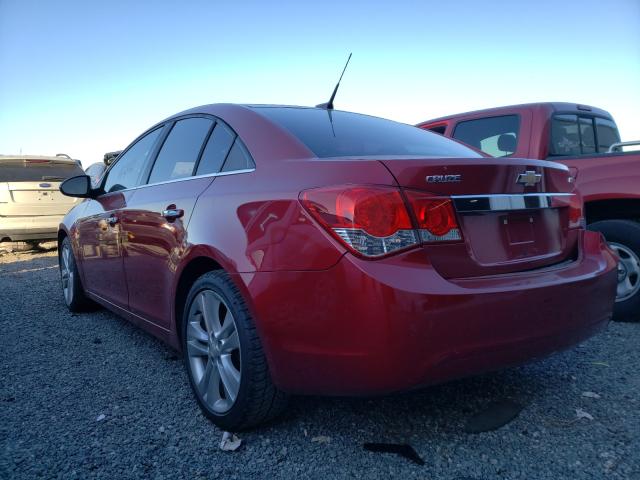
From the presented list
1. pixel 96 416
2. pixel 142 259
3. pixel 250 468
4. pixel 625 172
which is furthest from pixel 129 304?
pixel 625 172

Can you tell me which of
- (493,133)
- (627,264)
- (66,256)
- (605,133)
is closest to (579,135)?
(605,133)

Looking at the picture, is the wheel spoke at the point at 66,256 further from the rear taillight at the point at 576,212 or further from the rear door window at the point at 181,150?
the rear taillight at the point at 576,212

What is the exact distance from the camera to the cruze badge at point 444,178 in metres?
1.92

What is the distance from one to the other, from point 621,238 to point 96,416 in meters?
3.81

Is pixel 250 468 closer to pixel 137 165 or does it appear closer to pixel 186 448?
pixel 186 448

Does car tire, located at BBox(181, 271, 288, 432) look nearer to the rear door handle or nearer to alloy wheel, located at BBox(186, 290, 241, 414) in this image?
alloy wheel, located at BBox(186, 290, 241, 414)

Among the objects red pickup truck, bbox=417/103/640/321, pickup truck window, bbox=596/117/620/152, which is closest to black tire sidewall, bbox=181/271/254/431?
red pickup truck, bbox=417/103/640/321

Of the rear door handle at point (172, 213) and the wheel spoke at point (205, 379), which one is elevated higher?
the rear door handle at point (172, 213)

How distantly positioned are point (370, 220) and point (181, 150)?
172cm

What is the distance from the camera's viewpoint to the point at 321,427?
2.39 metres

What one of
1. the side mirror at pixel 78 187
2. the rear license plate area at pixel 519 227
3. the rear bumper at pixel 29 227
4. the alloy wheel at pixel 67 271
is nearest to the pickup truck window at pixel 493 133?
the rear license plate area at pixel 519 227

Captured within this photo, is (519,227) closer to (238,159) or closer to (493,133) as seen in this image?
(238,159)

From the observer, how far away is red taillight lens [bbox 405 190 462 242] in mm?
1867

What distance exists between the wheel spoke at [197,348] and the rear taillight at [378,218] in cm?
104
